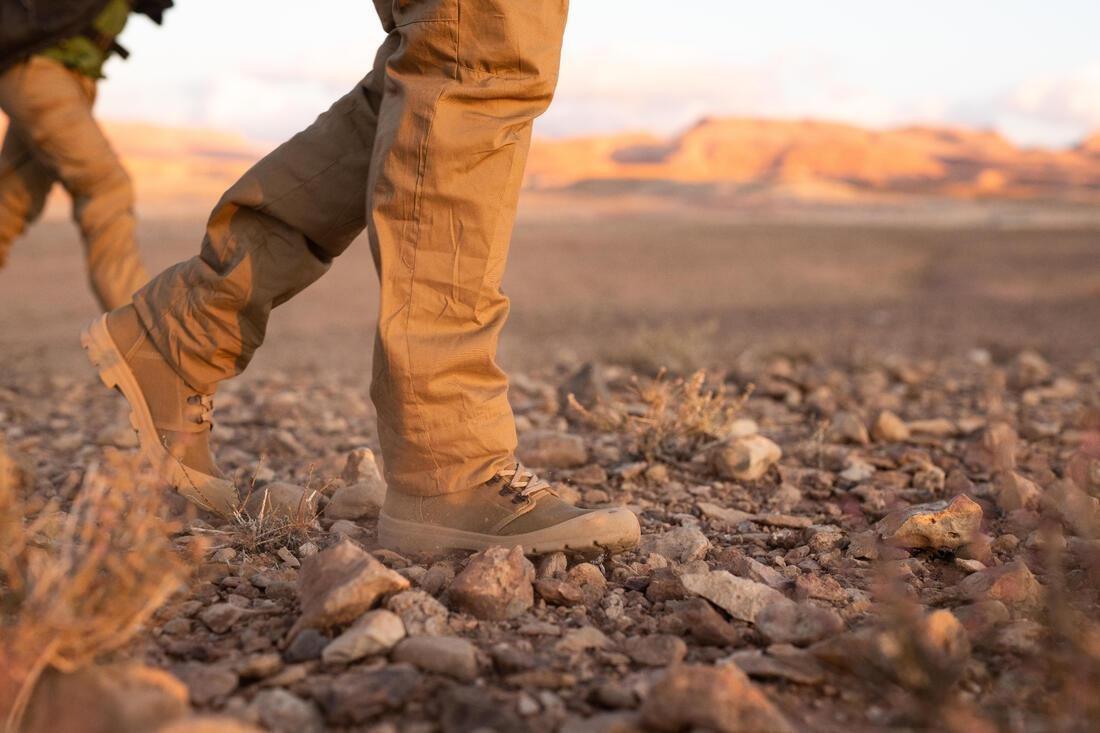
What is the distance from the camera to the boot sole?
187cm

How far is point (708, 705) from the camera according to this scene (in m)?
1.15

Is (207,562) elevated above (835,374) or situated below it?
→ above

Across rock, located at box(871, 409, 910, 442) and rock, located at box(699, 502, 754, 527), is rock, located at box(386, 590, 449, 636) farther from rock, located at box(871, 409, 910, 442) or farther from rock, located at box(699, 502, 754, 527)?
rock, located at box(871, 409, 910, 442)

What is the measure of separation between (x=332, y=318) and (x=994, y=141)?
419 ft

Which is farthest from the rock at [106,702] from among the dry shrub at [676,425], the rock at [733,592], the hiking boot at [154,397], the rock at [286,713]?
the dry shrub at [676,425]

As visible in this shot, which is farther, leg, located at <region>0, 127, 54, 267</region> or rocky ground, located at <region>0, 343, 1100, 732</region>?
leg, located at <region>0, 127, 54, 267</region>

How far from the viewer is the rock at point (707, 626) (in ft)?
5.06

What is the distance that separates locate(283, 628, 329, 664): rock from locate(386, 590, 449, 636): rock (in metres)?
0.12

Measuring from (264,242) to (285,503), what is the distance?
58 cm

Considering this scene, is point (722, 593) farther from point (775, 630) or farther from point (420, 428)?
point (420, 428)

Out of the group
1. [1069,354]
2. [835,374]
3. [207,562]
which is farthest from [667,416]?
[1069,354]

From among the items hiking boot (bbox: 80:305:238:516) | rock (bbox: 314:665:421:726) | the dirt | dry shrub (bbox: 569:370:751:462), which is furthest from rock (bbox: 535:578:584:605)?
dry shrub (bbox: 569:370:751:462)

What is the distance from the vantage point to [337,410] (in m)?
3.86

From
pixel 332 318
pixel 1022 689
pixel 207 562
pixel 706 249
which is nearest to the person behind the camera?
pixel 1022 689
